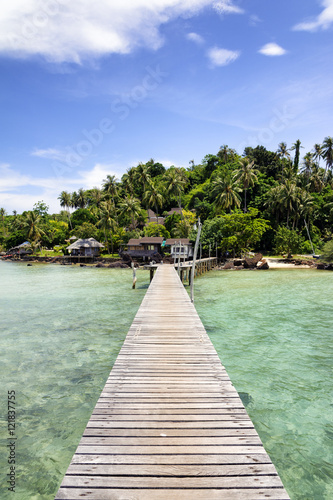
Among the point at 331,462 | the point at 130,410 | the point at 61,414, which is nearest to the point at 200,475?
the point at 130,410

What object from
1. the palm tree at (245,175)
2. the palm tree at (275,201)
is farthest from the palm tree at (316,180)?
the palm tree at (245,175)

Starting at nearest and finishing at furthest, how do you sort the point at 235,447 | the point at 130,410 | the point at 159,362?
the point at 235,447 → the point at 130,410 → the point at 159,362

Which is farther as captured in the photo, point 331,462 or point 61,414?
point 61,414

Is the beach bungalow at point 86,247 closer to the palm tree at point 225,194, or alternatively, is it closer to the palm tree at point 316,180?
the palm tree at point 225,194

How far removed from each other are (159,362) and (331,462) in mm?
4089

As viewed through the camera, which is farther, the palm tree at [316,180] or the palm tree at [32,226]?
the palm tree at [32,226]

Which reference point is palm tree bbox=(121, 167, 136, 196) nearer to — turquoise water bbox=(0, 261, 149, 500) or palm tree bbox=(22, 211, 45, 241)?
palm tree bbox=(22, 211, 45, 241)

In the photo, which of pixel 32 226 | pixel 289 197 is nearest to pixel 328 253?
pixel 289 197

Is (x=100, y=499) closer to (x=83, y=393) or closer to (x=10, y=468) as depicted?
(x=10, y=468)

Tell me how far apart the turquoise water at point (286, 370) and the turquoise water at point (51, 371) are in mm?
4521

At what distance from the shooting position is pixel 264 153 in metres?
70.0

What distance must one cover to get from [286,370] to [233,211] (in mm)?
46143

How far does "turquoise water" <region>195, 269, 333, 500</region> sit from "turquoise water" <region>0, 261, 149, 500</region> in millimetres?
4521

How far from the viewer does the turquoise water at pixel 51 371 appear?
652 centimetres
